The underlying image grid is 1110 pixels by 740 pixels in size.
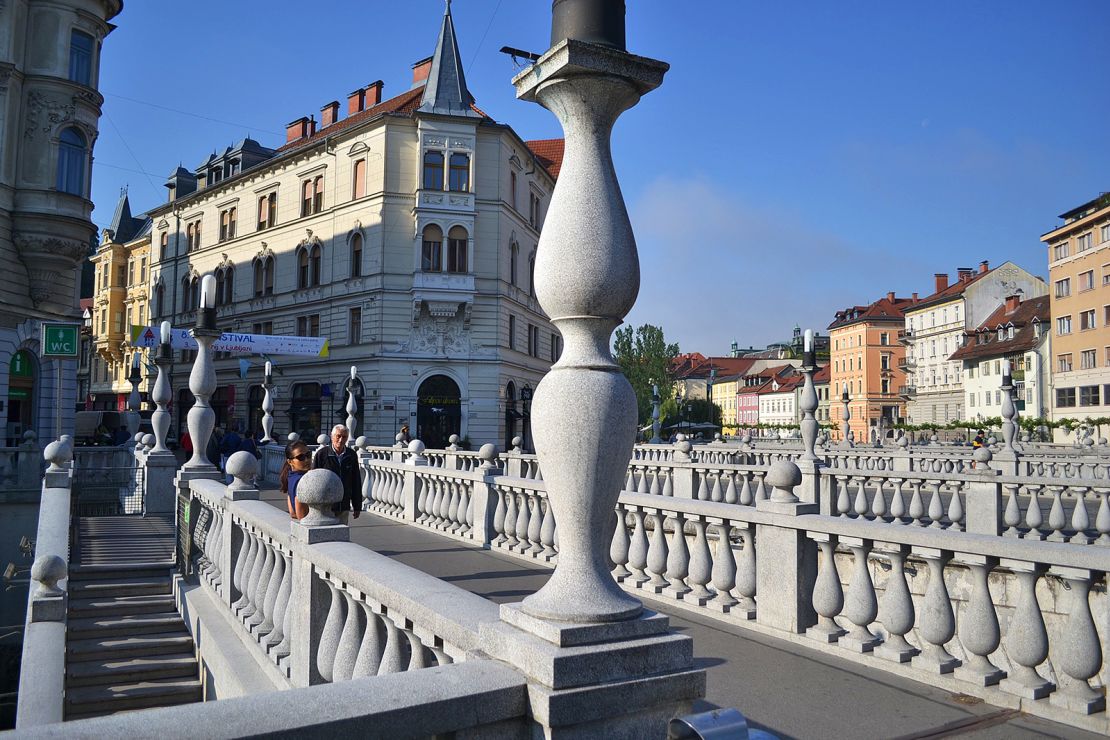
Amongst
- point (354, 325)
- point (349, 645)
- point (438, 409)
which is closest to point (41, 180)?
point (354, 325)

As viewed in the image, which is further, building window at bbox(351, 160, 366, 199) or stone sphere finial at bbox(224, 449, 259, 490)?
building window at bbox(351, 160, 366, 199)

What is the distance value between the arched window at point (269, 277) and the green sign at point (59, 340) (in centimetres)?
2932

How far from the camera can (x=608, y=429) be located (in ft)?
9.12

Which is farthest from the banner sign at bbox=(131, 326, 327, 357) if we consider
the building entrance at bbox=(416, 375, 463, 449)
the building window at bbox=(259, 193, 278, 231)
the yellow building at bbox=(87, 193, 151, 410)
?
the yellow building at bbox=(87, 193, 151, 410)

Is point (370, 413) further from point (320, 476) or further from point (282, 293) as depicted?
point (320, 476)

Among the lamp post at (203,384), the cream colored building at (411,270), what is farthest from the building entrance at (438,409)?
the lamp post at (203,384)

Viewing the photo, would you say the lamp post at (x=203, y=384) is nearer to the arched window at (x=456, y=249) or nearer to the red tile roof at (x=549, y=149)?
the arched window at (x=456, y=249)

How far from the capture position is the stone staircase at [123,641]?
825cm

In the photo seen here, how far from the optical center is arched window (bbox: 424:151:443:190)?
3793cm

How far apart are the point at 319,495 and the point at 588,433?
2.34 meters

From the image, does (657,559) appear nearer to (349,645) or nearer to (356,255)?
(349,645)

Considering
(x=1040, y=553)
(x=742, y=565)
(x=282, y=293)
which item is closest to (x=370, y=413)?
(x=282, y=293)

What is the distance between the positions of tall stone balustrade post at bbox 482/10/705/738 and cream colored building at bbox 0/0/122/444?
91.4 ft

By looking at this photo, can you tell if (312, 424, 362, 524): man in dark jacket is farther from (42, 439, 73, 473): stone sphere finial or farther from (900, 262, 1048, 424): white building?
Answer: (900, 262, 1048, 424): white building
